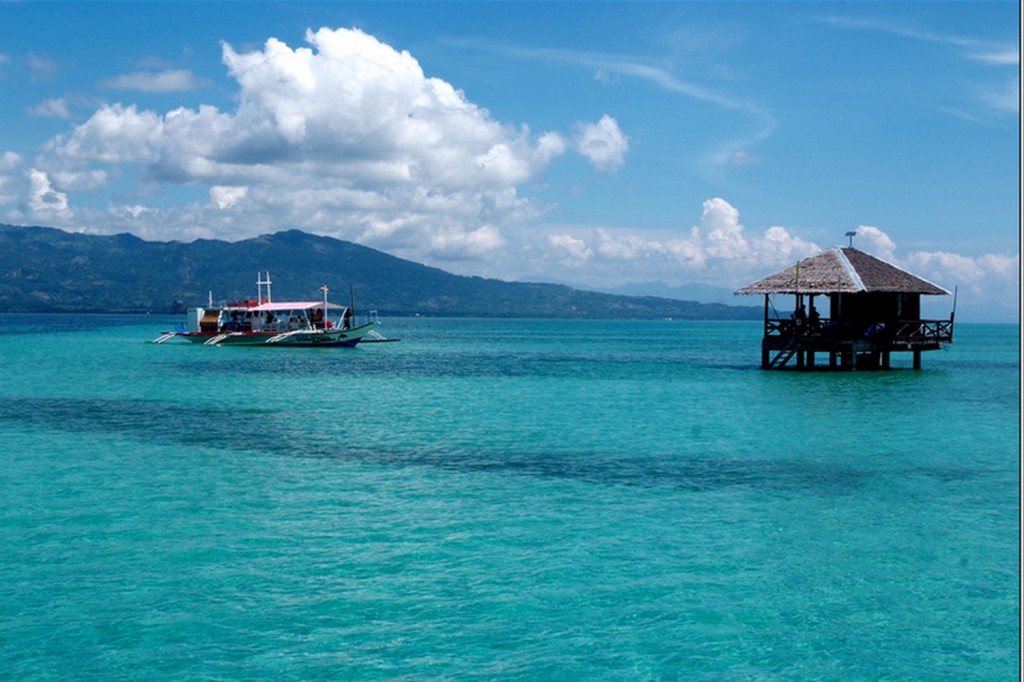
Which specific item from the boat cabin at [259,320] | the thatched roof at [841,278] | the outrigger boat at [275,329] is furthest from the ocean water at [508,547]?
the boat cabin at [259,320]

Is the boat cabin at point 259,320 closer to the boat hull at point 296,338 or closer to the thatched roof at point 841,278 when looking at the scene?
the boat hull at point 296,338

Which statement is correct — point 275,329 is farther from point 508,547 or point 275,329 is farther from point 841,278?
point 508,547

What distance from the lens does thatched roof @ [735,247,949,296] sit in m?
43.0

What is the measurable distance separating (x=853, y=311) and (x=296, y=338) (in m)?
42.4

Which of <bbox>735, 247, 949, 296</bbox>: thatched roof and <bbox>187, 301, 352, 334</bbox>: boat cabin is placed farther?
<bbox>187, 301, 352, 334</bbox>: boat cabin

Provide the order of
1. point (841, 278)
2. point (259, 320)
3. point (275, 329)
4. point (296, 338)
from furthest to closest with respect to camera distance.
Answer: point (259, 320) < point (275, 329) < point (296, 338) < point (841, 278)

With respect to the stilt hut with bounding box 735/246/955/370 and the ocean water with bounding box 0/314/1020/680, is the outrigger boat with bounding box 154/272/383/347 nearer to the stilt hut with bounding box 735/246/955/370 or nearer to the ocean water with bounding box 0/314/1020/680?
the stilt hut with bounding box 735/246/955/370

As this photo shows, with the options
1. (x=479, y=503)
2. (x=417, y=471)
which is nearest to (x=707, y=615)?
(x=479, y=503)

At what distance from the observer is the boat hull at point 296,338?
7331 centimetres

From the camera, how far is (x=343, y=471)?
19406 mm

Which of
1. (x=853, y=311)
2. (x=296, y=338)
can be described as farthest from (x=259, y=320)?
(x=853, y=311)

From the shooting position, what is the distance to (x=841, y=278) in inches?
1698

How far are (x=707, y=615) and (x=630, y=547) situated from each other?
8.99 feet

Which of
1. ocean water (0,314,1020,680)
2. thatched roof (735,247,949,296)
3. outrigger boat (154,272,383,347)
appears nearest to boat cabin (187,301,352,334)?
outrigger boat (154,272,383,347)
